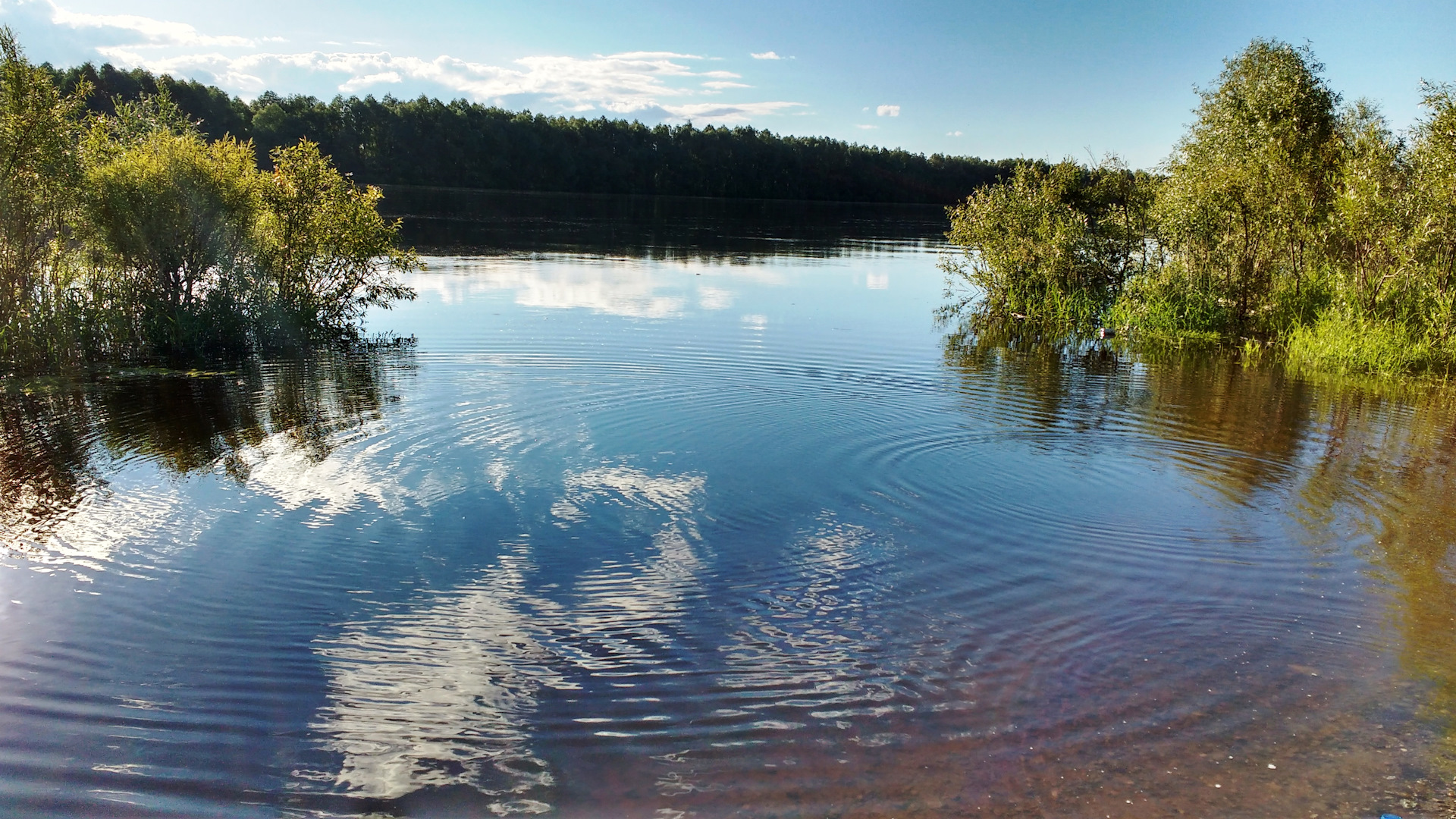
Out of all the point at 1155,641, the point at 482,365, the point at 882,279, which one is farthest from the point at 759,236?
the point at 1155,641

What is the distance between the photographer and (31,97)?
14.9 metres

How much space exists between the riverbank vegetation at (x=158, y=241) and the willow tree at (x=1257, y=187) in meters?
20.6

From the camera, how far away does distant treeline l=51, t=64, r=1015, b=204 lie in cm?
9700

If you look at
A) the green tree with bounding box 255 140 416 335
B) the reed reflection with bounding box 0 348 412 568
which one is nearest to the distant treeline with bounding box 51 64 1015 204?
the green tree with bounding box 255 140 416 335

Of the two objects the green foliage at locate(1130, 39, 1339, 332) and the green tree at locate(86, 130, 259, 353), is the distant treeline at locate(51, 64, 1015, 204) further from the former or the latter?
the green foliage at locate(1130, 39, 1339, 332)

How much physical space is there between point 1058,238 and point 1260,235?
17.6ft

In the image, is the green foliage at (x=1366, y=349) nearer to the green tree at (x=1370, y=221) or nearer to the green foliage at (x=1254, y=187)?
the green tree at (x=1370, y=221)

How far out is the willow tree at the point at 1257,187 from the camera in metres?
21.7

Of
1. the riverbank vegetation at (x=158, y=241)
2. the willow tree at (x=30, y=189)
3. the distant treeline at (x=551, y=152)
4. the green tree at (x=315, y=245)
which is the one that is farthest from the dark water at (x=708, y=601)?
the distant treeline at (x=551, y=152)

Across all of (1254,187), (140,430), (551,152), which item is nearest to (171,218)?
(140,430)

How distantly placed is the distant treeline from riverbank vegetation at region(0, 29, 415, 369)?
235 ft

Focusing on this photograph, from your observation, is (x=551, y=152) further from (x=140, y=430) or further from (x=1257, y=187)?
(x=140, y=430)

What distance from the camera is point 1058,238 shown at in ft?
87.5

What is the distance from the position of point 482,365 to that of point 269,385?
11.3 feet
